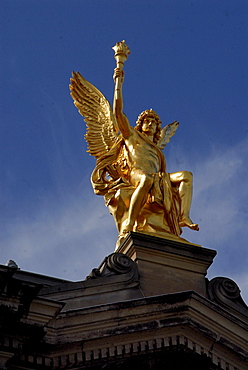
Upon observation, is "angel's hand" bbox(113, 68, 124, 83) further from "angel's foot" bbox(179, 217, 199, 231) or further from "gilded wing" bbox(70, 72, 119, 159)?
"angel's foot" bbox(179, 217, 199, 231)

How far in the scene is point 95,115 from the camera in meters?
24.3

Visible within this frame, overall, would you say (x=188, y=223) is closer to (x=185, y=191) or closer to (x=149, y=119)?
(x=185, y=191)

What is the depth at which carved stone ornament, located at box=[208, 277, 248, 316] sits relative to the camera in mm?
21281

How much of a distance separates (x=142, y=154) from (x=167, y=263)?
9.26 feet

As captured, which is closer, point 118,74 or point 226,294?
point 226,294

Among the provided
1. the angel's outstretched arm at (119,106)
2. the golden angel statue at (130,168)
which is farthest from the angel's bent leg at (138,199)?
the angel's outstretched arm at (119,106)

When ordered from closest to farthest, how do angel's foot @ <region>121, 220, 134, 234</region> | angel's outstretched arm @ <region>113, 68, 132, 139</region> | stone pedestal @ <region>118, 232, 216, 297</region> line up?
stone pedestal @ <region>118, 232, 216, 297</region>, angel's foot @ <region>121, 220, 134, 234</region>, angel's outstretched arm @ <region>113, 68, 132, 139</region>

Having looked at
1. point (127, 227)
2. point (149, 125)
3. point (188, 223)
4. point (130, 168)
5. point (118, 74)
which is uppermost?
point (118, 74)

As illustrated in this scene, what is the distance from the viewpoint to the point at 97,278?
20.6 metres

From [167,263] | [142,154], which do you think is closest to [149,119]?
[142,154]

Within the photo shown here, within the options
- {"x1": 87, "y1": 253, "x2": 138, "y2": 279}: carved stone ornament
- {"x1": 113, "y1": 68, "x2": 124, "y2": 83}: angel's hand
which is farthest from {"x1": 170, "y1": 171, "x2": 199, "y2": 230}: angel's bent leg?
{"x1": 113, "y1": 68, "x2": 124, "y2": 83}: angel's hand

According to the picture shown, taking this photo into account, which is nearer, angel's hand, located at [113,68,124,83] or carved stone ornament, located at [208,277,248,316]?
carved stone ornament, located at [208,277,248,316]

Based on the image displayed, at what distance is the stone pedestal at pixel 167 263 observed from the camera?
69.3ft

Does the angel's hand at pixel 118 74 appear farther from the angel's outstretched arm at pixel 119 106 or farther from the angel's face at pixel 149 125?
the angel's face at pixel 149 125
